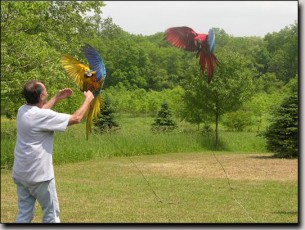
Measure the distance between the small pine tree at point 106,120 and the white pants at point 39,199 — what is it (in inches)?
70.8

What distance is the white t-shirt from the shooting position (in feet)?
11.3

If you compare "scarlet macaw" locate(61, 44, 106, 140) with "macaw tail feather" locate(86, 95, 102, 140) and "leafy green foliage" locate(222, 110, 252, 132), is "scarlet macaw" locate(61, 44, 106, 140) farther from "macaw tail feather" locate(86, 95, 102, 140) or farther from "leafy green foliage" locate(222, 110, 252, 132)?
"leafy green foliage" locate(222, 110, 252, 132)

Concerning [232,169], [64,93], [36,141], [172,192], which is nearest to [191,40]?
[64,93]

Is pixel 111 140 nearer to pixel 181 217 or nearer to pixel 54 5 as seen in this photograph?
pixel 181 217

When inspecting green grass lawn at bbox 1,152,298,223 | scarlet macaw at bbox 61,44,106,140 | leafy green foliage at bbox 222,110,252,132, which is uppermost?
scarlet macaw at bbox 61,44,106,140

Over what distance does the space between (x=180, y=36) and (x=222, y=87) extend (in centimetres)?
129

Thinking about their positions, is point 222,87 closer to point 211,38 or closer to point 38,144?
point 211,38

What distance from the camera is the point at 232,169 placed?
959 cm

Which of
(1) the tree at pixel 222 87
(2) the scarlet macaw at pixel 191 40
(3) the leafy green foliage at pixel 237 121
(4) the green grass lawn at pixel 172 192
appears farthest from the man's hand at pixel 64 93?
(3) the leafy green foliage at pixel 237 121

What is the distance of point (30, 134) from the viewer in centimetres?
349

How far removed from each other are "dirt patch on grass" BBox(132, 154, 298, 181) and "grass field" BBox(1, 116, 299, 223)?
0.02 metres

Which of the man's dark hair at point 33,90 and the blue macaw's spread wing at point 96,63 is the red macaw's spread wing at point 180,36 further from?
the man's dark hair at point 33,90

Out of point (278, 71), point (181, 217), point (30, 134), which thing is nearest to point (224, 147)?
point (181, 217)

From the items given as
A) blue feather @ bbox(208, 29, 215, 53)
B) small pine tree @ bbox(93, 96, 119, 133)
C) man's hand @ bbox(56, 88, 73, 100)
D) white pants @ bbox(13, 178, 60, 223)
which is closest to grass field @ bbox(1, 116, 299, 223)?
small pine tree @ bbox(93, 96, 119, 133)
